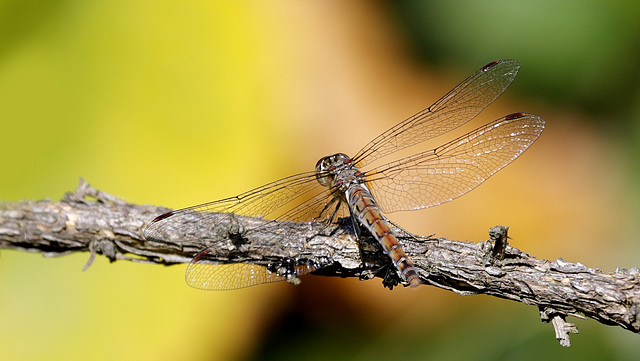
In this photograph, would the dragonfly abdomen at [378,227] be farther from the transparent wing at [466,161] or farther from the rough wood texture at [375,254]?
the transparent wing at [466,161]

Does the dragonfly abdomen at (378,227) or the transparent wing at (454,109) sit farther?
the transparent wing at (454,109)

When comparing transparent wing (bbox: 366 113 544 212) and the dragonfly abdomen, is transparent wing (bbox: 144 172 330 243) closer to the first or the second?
the dragonfly abdomen

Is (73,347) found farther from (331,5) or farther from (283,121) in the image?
(331,5)

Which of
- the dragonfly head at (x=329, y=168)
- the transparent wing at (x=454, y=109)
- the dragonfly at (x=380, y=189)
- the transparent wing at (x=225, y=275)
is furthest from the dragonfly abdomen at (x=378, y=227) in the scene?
the transparent wing at (x=225, y=275)

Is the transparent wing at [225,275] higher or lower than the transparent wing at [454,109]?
lower

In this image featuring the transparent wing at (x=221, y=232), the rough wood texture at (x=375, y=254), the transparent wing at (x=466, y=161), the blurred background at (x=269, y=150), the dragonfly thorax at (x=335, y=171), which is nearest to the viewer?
the rough wood texture at (x=375, y=254)

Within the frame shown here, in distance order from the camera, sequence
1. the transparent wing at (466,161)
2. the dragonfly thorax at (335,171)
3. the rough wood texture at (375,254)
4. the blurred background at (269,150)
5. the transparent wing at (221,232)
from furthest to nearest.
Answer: the blurred background at (269,150) → the dragonfly thorax at (335,171) → the transparent wing at (466,161) → the transparent wing at (221,232) → the rough wood texture at (375,254)

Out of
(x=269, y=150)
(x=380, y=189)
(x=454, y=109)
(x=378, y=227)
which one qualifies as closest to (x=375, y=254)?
(x=378, y=227)

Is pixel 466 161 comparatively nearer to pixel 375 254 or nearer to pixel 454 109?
pixel 454 109
